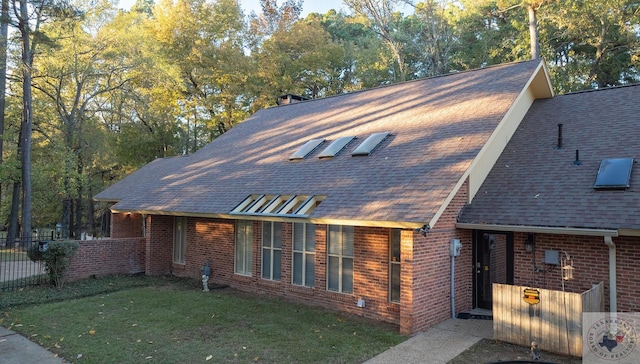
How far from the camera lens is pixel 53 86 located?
26.4 m

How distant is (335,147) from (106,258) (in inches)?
335

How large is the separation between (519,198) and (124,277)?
12.2m

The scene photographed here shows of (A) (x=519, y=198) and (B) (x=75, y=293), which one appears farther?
(B) (x=75, y=293)

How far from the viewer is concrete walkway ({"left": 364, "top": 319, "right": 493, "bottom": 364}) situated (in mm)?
6871

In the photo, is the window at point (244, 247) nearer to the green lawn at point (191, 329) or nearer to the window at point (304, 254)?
the green lawn at point (191, 329)

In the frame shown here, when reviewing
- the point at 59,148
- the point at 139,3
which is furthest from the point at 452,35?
the point at 139,3

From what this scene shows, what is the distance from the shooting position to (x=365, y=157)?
11133 millimetres

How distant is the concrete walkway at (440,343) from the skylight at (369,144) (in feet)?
15.1

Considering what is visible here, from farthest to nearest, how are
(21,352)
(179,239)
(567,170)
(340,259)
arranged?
(179,239), (340,259), (567,170), (21,352)

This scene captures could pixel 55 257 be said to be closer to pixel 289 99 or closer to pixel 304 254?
pixel 304 254

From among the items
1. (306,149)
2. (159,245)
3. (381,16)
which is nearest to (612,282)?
(306,149)

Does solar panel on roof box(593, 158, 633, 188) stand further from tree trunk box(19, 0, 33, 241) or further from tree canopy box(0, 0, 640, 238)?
tree trunk box(19, 0, 33, 241)

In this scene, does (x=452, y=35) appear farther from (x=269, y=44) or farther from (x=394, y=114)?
(x=394, y=114)

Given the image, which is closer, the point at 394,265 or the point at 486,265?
the point at 394,265
